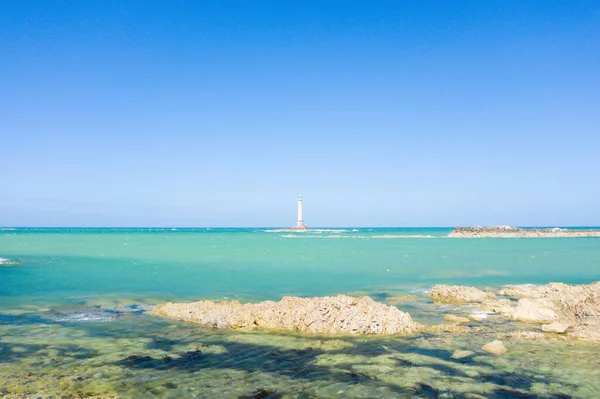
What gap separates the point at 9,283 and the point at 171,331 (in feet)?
47.8

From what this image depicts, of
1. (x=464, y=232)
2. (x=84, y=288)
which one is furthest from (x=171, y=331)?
(x=464, y=232)

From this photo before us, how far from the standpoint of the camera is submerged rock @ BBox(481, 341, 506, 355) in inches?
387

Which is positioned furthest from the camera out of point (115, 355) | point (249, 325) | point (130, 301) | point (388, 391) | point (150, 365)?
point (130, 301)

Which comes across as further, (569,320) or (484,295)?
(484,295)

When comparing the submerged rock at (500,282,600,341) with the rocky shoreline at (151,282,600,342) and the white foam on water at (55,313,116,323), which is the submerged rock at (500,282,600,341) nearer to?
the rocky shoreline at (151,282,600,342)

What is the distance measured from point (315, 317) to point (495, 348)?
174 inches

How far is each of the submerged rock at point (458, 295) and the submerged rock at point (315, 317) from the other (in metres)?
5.63

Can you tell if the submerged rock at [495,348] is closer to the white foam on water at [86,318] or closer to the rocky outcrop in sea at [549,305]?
the rocky outcrop in sea at [549,305]

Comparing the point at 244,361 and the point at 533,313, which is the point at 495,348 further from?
the point at 244,361

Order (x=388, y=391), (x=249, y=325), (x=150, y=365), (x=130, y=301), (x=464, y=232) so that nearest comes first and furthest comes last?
(x=388, y=391), (x=150, y=365), (x=249, y=325), (x=130, y=301), (x=464, y=232)

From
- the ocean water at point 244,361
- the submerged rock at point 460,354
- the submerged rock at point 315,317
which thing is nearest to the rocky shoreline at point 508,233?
the ocean water at point 244,361

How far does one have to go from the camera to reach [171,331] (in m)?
11.9

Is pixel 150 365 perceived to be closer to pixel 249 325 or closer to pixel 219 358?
pixel 219 358

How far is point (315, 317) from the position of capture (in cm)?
1197
